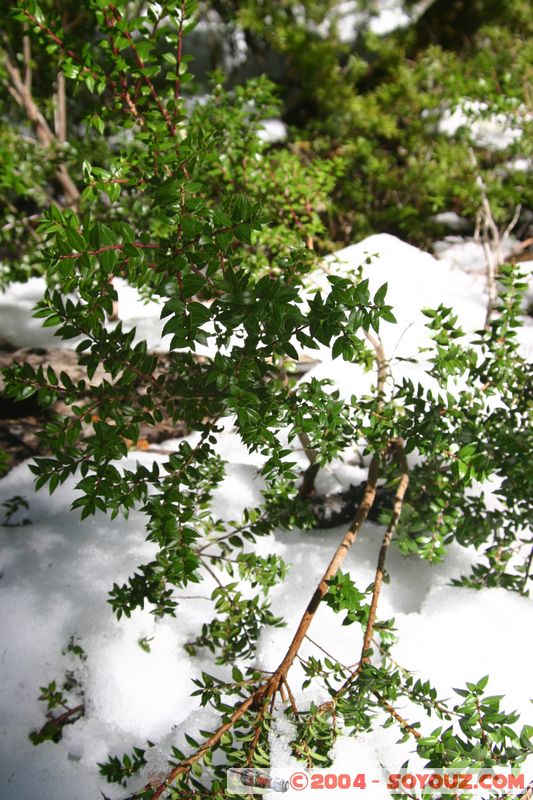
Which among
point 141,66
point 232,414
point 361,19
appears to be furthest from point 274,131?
point 232,414

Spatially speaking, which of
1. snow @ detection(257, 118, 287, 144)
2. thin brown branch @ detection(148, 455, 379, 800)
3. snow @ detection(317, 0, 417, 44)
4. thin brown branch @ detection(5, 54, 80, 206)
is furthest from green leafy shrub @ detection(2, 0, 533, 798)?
snow @ detection(317, 0, 417, 44)

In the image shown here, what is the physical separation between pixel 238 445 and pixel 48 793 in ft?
3.85

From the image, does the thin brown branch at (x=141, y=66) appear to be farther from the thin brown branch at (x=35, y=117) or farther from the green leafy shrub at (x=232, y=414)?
the thin brown branch at (x=35, y=117)

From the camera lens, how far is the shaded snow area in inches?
56.0

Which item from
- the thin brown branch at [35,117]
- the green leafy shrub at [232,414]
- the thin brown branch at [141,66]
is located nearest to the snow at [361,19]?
the thin brown branch at [35,117]

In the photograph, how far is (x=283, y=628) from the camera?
1617 millimetres

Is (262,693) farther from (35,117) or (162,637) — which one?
(35,117)

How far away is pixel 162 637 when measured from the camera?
5.46 feet

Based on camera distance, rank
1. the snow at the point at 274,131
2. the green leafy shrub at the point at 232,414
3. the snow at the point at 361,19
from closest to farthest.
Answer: the green leafy shrub at the point at 232,414, the snow at the point at 274,131, the snow at the point at 361,19

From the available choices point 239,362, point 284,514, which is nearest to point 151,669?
point 284,514

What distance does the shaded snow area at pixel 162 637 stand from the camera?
1.42m

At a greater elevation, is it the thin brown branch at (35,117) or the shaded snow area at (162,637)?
the thin brown branch at (35,117)

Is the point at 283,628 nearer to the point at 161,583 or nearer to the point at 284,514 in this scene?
the point at 284,514

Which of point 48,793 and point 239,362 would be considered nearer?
point 239,362
